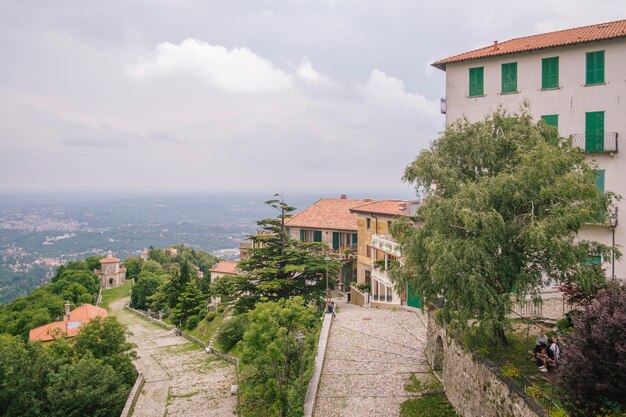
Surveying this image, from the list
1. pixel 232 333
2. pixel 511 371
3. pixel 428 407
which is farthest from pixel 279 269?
pixel 511 371

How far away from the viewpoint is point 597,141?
69.3 ft

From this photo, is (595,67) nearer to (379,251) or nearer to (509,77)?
(509,77)

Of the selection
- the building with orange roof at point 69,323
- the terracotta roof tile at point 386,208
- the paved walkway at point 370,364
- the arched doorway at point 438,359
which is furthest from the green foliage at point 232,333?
the building with orange roof at point 69,323

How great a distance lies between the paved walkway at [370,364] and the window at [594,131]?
38.2ft

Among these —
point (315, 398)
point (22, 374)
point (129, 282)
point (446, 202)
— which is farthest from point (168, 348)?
point (129, 282)

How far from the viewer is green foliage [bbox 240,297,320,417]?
17172mm

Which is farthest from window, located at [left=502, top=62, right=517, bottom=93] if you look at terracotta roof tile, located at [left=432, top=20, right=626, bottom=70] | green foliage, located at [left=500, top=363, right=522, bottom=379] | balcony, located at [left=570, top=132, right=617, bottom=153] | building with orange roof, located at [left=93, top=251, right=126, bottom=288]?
building with orange roof, located at [left=93, top=251, right=126, bottom=288]

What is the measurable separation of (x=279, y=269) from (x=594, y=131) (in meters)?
18.4

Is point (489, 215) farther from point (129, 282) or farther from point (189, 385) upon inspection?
point (129, 282)

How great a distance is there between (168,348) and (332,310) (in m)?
16.7

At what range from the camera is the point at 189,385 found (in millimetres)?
25562

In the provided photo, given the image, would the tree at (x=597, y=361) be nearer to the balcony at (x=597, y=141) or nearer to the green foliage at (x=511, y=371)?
the green foliage at (x=511, y=371)

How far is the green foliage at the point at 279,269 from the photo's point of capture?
96.0ft

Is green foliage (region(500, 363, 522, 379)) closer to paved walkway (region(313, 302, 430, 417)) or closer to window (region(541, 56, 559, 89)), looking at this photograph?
paved walkway (region(313, 302, 430, 417))
